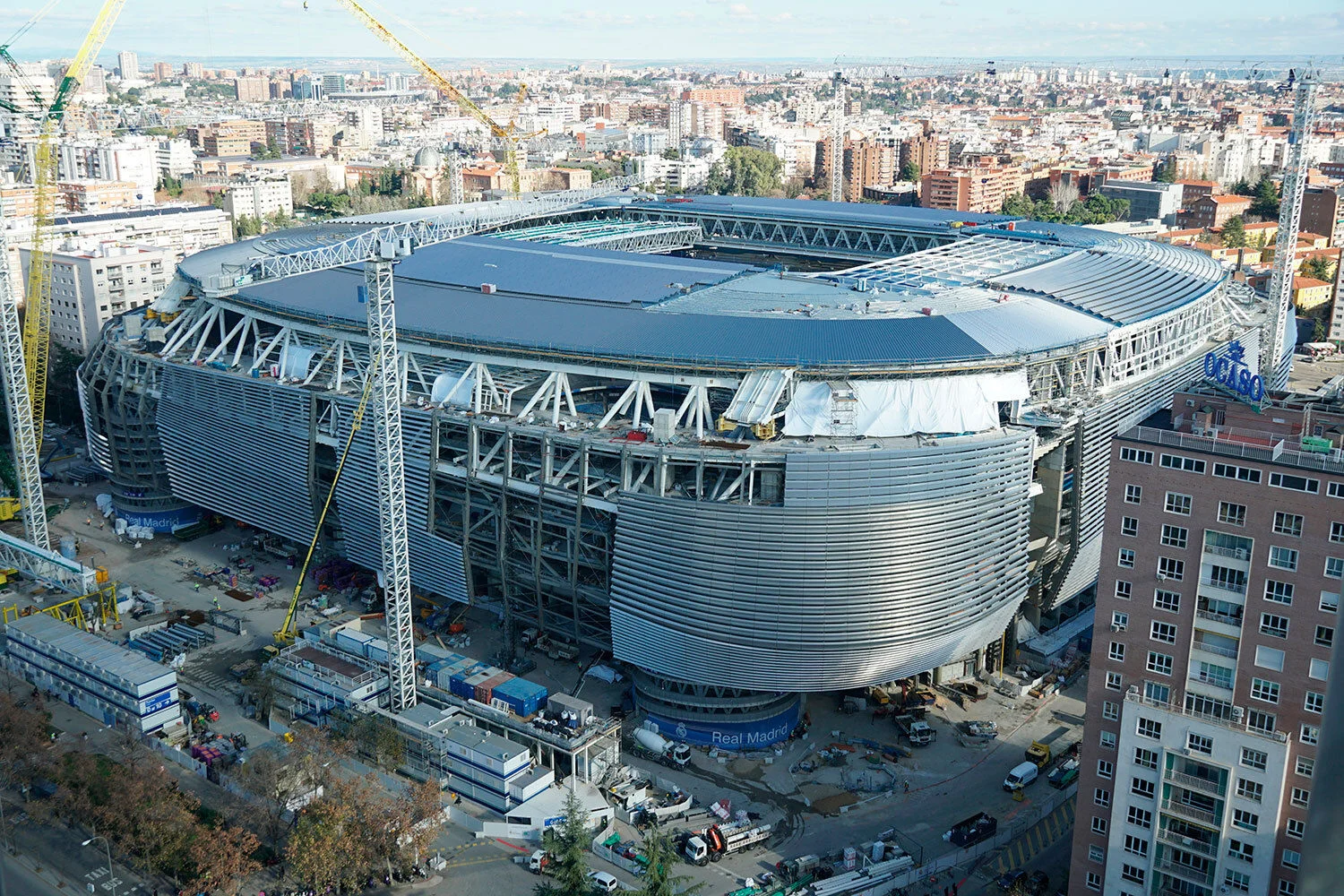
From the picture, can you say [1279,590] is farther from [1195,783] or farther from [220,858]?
[220,858]

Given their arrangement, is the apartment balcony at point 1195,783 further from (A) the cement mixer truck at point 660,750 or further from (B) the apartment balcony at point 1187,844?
(A) the cement mixer truck at point 660,750

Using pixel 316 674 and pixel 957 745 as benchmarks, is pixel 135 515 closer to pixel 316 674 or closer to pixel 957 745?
pixel 316 674

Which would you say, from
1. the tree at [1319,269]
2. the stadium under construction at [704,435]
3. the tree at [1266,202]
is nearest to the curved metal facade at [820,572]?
the stadium under construction at [704,435]

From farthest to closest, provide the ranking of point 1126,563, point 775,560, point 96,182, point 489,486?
point 96,182, point 489,486, point 775,560, point 1126,563

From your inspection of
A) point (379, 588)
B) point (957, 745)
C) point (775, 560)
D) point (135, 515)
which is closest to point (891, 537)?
point (775, 560)

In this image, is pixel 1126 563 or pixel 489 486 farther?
pixel 489 486

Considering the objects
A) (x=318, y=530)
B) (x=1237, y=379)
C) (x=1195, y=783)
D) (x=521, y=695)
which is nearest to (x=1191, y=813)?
(x=1195, y=783)
